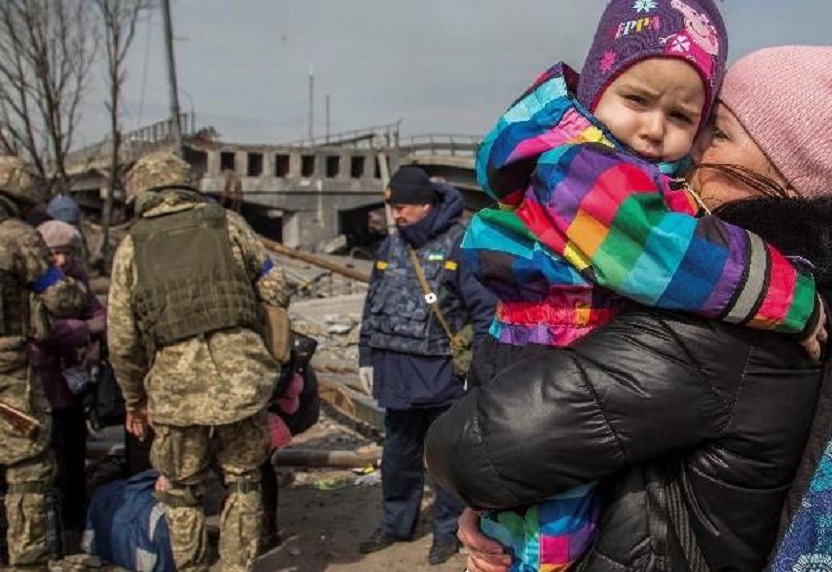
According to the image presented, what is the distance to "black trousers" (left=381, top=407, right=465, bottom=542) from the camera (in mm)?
4750

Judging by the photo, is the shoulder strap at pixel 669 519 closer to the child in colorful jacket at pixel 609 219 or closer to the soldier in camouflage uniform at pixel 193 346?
the child in colorful jacket at pixel 609 219

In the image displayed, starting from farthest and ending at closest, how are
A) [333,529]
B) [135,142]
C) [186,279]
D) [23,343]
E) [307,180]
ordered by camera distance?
[307,180], [135,142], [333,529], [23,343], [186,279]

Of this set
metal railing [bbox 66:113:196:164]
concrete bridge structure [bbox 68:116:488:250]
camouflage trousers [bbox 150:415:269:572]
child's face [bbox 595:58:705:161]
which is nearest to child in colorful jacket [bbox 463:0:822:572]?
child's face [bbox 595:58:705:161]

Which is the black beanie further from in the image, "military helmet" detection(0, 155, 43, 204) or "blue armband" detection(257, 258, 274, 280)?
"military helmet" detection(0, 155, 43, 204)

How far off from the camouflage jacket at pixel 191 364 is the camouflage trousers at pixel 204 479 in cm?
14

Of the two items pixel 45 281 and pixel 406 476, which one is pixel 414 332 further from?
pixel 45 281

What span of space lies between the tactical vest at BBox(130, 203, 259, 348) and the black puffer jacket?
8.65 ft

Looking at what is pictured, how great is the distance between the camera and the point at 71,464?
5219 mm

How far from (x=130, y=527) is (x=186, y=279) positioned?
1641mm

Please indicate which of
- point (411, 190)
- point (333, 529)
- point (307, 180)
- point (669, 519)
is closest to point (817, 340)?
point (669, 519)

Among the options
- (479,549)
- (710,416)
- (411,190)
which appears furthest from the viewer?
(411,190)

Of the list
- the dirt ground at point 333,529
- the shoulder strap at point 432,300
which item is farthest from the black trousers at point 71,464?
the shoulder strap at point 432,300

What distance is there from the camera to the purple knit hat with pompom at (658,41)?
147cm

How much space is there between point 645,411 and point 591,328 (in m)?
0.20
